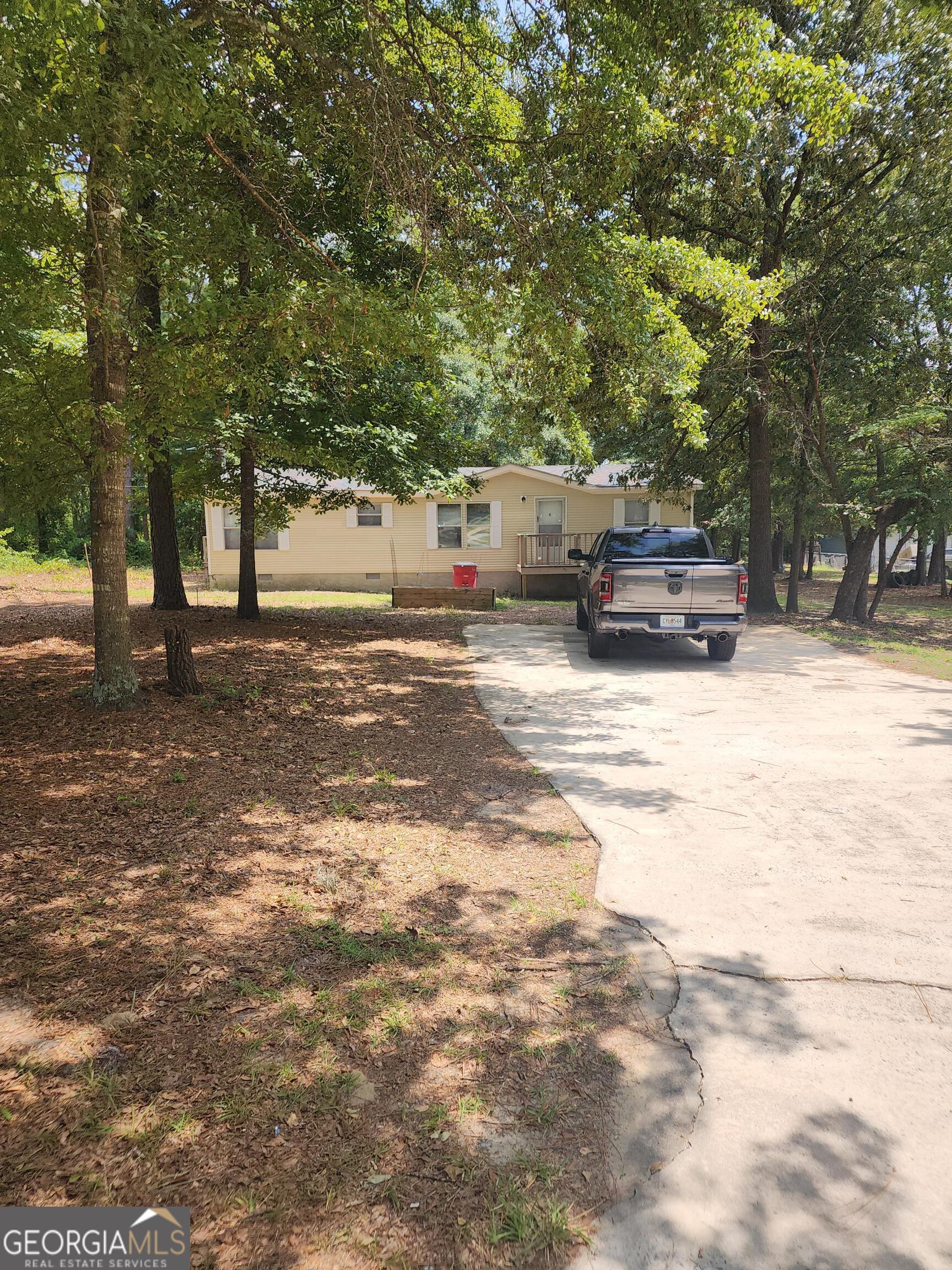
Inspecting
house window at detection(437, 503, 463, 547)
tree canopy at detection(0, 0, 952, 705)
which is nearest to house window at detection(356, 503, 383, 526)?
house window at detection(437, 503, 463, 547)

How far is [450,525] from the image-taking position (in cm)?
2391

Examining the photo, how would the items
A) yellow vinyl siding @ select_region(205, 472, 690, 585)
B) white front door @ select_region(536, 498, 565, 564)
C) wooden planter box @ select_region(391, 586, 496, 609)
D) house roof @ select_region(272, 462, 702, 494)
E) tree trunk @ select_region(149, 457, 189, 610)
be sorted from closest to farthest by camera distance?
tree trunk @ select_region(149, 457, 189, 610) < wooden planter box @ select_region(391, 586, 496, 609) < house roof @ select_region(272, 462, 702, 494) < yellow vinyl siding @ select_region(205, 472, 690, 585) < white front door @ select_region(536, 498, 565, 564)

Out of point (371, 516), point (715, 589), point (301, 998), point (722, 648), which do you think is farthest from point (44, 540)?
point (301, 998)

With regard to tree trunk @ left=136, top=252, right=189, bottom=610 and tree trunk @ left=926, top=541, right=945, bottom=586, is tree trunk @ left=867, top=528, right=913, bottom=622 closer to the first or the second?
tree trunk @ left=926, top=541, right=945, bottom=586

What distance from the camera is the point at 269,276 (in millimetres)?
6723

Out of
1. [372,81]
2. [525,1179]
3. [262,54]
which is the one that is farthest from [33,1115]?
[262,54]

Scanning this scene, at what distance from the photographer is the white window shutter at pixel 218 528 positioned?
23.3 m

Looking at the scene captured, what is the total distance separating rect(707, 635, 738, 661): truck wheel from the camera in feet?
37.6

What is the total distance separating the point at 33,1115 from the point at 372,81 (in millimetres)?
8313

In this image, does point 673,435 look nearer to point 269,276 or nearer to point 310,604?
point 310,604

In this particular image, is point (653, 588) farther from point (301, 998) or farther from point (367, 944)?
point (301, 998)

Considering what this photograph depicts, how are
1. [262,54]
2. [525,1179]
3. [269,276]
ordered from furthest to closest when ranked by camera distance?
[262,54] → [269,276] → [525,1179]

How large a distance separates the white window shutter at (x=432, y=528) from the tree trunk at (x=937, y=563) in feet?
55.9

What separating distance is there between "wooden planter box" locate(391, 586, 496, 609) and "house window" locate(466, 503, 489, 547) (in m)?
4.39
